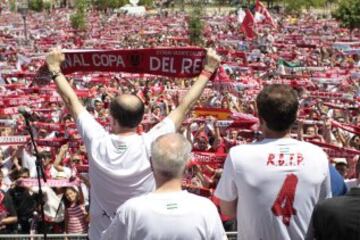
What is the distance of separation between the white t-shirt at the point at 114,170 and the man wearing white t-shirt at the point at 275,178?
22.4 inches

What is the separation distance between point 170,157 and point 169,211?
248mm

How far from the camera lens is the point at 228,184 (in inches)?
159

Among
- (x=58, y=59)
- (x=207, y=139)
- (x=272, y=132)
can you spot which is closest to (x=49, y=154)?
(x=207, y=139)

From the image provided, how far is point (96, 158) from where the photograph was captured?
14.6 ft

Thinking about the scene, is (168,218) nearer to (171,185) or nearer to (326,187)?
(171,185)

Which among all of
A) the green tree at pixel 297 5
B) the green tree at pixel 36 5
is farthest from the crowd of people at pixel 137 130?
the green tree at pixel 36 5

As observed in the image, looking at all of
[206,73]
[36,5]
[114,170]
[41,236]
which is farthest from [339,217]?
[36,5]

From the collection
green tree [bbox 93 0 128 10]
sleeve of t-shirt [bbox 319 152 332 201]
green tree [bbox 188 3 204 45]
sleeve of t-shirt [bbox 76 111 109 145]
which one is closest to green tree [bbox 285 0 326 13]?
green tree [bbox 93 0 128 10]

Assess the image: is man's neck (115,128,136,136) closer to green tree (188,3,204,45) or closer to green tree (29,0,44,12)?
green tree (188,3,204,45)

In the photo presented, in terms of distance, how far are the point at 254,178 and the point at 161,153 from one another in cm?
57

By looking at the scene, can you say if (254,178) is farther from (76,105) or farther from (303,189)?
(76,105)

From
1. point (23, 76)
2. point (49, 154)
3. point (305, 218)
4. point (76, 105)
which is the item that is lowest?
point (23, 76)

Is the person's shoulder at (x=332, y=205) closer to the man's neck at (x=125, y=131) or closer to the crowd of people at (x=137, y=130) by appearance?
the crowd of people at (x=137, y=130)

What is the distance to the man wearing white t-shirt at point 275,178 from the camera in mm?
4008
